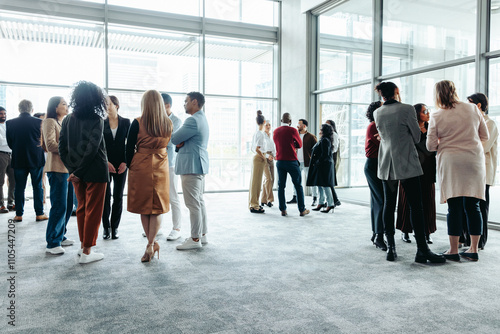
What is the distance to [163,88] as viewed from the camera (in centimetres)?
870

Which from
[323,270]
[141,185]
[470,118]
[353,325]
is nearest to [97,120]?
[141,185]

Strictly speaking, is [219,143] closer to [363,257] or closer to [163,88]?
[163,88]

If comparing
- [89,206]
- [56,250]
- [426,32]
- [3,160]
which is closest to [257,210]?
[56,250]

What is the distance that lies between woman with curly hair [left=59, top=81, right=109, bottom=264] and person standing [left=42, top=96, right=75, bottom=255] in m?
0.52

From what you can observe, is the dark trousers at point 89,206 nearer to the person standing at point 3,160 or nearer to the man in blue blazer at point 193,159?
the man in blue blazer at point 193,159

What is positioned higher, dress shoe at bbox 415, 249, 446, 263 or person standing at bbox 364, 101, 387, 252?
person standing at bbox 364, 101, 387, 252

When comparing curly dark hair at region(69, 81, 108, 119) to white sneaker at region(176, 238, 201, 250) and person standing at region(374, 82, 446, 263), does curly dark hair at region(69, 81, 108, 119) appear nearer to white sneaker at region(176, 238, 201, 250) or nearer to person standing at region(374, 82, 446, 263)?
white sneaker at region(176, 238, 201, 250)

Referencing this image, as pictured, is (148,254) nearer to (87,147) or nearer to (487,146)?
(87,147)

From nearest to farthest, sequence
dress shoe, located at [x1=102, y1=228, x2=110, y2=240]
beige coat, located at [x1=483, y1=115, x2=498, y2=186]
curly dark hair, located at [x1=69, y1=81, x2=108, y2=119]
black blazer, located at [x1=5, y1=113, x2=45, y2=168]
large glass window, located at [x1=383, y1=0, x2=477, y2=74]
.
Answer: curly dark hair, located at [x1=69, y1=81, x2=108, y2=119] < beige coat, located at [x1=483, y1=115, x2=498, y2=186] < dress shoe, located at [x1=102, y1=228, x2=110, y2=240] < black blazer, located at [x1=5, y1=113, x2=45, y2=168] < large glass window, located at [x1=383, y1=0, x2=477, y2=74]

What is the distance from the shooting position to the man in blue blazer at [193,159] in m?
3.79

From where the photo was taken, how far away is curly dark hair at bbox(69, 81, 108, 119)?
3207 mm

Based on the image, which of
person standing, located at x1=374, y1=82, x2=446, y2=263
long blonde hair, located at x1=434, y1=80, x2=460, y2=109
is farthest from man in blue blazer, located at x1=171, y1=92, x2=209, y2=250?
long blonde hair, located at x1=434, y1=80, x2=460, y2=109

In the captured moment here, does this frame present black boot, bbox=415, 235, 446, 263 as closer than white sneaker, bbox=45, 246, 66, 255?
Yes

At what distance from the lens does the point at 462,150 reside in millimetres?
3363
